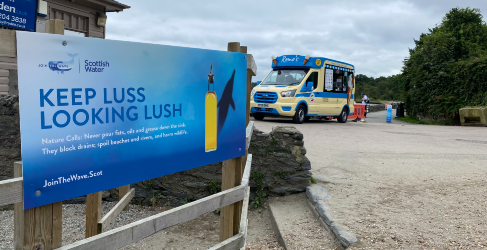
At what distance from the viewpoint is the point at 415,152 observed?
27.1ft

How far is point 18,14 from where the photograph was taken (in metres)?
7.64

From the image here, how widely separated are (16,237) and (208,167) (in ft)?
12.9

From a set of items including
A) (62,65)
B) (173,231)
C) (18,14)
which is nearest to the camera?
(62,65)

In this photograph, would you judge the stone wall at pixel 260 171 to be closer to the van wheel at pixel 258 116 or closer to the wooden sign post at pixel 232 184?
the wooden sign post at pixel 232 184

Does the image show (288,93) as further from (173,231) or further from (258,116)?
(173,231)

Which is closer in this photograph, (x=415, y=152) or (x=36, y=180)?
(x=36, y=180)

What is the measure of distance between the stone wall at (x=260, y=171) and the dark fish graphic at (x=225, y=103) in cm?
291

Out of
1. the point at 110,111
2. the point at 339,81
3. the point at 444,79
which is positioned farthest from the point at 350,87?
the point at 110,111

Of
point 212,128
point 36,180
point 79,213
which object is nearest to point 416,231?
point 212,128

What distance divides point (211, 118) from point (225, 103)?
0.63 feet

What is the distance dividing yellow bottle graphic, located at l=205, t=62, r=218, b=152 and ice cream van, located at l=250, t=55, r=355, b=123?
1104 cm

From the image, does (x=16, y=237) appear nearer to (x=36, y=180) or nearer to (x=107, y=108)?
(x=36, y=180)

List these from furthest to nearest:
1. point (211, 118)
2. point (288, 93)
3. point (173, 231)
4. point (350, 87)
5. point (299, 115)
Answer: point (350, 87), point (299, 115), point (288, 93), point (173, 231), point (211, 118)

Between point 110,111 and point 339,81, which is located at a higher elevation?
point 339,81
